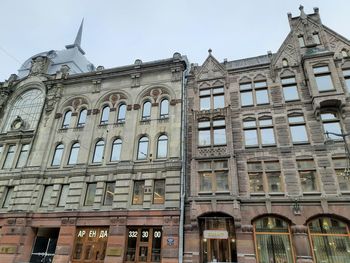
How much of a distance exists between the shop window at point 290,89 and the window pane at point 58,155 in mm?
21806

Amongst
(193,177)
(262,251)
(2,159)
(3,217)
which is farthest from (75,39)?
(262,251)

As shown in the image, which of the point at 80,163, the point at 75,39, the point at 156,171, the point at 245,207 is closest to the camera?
the point at 245,207

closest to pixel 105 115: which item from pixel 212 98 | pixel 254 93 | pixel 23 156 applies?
pixel 23 156

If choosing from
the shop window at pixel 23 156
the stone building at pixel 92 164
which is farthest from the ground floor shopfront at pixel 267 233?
the shop window at pixel 23 156

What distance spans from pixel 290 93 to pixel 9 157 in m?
28.7

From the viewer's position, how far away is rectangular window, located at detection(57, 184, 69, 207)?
21.5 m

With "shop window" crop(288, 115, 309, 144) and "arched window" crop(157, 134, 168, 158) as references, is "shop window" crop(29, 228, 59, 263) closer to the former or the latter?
"arched window" crop(157, 134, 168, 158)

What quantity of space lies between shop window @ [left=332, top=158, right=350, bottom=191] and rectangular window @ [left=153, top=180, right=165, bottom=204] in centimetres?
1280

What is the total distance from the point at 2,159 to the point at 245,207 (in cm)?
2478

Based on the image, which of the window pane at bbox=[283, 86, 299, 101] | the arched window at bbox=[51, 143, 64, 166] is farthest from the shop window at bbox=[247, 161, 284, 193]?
the arched window at bbox=[51, 143, 64, 166]

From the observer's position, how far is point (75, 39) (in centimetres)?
4294

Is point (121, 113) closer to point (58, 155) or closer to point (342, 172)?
point (58, 155)

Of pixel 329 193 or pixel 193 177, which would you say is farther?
pixel 193 177

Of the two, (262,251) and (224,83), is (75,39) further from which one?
(262,251)
